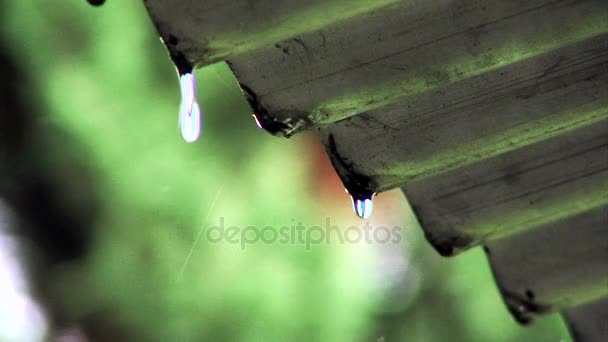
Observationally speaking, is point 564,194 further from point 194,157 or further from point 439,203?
point 194,157

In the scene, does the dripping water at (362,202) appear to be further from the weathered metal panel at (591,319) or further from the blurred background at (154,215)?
the blurred background at (154,215)

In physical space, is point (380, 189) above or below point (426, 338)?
below

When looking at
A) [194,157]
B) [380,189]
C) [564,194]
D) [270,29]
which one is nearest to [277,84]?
[270,29]

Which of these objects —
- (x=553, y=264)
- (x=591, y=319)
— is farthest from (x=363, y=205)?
(x=591, y=319)

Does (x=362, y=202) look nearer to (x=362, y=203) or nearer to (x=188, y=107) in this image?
(x=362, y=203)

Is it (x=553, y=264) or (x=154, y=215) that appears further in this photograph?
(x=154, y=215)

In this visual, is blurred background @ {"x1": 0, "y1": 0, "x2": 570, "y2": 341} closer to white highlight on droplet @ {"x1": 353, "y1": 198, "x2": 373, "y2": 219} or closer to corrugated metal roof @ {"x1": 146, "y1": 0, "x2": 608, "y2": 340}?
corrugated metal roof @ {"x1": 146, "y1": 0, "x2": 608, "y2": 340}
